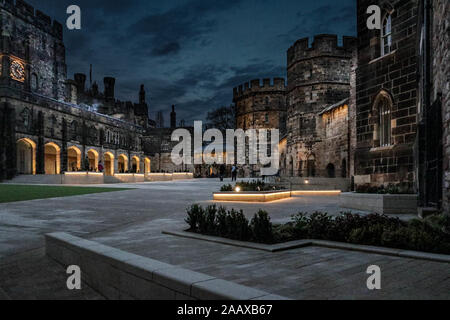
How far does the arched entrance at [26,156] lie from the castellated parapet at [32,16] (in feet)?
57.8

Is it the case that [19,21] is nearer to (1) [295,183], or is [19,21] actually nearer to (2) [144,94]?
(2) [144,94]

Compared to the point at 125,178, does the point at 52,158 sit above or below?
above

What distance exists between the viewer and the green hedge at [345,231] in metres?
4.81

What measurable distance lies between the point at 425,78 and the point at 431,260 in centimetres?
661

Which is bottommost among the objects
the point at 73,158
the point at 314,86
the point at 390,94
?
the point at 73,158

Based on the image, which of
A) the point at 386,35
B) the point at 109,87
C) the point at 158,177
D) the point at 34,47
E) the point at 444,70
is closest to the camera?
the point at 444,70

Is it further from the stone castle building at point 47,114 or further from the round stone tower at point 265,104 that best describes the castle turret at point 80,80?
the round stone tower at point 265,104

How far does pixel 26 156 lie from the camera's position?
129ft

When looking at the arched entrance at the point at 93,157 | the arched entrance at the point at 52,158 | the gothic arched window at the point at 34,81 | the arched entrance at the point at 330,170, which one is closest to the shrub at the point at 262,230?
the arched entrance at the point at 330,170

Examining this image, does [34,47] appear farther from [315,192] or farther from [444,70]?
[444,70]

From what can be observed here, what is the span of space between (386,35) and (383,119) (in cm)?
345

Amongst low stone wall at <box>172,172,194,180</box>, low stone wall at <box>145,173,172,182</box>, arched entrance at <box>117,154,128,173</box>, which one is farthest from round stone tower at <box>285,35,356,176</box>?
arched entrance at <box>117,154,128,173</box>

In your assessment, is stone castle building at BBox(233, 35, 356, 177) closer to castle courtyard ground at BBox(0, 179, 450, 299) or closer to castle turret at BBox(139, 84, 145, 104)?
castle courtyard ground at BBox(0, 179, 450, 299)

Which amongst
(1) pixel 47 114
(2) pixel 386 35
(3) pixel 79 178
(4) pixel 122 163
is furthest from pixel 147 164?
(2) pixel 386 35
